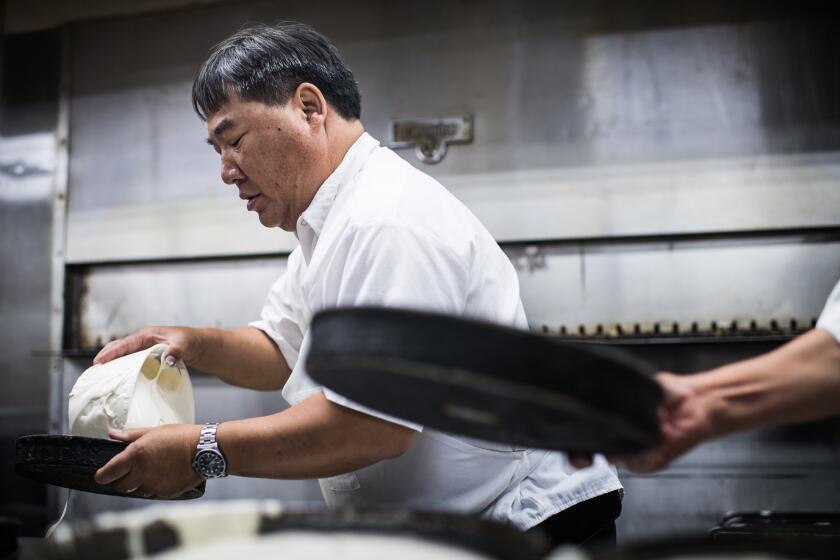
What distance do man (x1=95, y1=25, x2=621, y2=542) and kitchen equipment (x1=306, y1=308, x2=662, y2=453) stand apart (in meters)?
0.38

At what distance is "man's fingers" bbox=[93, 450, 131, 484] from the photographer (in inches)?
51.5

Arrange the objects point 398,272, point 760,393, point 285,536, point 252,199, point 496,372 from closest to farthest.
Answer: point 496,372 → point 285,536 → point 760,393 → point 398,272 → point 252,199

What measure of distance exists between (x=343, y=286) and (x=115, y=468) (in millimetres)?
470

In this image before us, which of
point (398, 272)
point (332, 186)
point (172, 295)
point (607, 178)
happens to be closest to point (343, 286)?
point (398, 272)

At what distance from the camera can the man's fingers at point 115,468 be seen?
131cm

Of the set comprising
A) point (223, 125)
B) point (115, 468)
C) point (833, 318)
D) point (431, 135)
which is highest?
point (431, 135)

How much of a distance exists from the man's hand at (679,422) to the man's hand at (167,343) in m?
1.04

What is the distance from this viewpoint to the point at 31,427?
10.6 feet

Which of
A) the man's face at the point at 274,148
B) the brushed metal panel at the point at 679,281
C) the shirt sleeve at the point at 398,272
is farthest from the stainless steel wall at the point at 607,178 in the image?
the shirt sleeve at the point at 398,272

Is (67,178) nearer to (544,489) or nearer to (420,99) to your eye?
(420,99)

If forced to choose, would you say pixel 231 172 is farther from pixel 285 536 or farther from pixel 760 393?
pixel 760 393

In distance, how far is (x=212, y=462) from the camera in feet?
4.36

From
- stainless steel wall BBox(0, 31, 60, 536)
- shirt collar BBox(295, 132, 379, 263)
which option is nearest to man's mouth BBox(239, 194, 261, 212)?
shirt collar BBox(295, 132, 379, 263)

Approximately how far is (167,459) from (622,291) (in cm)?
174
